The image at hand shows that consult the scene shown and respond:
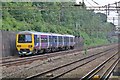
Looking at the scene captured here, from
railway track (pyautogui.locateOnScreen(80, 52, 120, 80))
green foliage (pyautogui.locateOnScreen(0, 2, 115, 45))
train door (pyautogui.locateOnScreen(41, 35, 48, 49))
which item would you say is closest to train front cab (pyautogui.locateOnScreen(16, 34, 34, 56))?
train door (pyautogui.locateOnScreen(41, 35, 48, 49))

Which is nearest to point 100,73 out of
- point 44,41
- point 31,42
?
point 31,42

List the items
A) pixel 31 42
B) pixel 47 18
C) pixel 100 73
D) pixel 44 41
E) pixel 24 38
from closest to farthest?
pixel 100 73 < pixel 31 42 < pixel 24 38 < pixel 44 41 < pixel 47 18

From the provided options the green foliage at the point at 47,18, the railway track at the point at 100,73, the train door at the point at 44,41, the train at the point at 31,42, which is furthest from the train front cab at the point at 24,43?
the railway track at the point at 100,73

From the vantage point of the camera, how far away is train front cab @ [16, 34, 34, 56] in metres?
30.9

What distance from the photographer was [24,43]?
1235 inches

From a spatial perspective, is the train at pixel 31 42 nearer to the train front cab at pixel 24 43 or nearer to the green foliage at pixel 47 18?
the train front cab at pixel 24 43

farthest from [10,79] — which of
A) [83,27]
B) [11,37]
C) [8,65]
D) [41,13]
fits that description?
[83,27]

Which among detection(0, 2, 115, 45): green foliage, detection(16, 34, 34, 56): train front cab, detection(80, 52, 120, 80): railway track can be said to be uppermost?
detection(0, 2, 115, 45): green foliage

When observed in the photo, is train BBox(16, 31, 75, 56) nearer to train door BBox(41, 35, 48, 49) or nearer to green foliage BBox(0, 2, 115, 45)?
train door BBox(41, 35, 48, 49)

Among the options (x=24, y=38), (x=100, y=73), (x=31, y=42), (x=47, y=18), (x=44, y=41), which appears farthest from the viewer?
(x=47, y=18)

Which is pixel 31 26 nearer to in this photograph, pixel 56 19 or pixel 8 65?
pixel 56 19

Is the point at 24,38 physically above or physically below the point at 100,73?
above

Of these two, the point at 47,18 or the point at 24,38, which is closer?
the point at 24,38

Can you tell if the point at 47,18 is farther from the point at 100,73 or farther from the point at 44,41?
the point at 100,73
